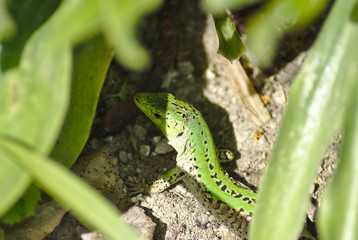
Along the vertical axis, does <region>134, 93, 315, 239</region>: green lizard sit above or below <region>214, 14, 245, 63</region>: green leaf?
below

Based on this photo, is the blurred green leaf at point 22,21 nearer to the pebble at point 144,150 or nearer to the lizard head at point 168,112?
the lizard head at point 168,112

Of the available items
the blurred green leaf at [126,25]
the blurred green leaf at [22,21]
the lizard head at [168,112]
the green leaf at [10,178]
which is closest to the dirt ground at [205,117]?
the lizard head at [168,112]

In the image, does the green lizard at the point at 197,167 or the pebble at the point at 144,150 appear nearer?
the green lizard at the point at 197,167

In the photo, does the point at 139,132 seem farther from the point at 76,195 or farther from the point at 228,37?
the point at 76,195

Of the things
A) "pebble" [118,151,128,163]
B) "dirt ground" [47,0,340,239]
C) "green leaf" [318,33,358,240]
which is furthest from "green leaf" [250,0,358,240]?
"pebble" [118,151,128,163]

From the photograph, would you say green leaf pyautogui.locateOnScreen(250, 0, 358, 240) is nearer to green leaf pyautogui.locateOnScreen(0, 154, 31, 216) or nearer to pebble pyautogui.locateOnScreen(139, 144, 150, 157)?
green leaf pyautogui.locateOnScreen(0, 154, 31, 216)

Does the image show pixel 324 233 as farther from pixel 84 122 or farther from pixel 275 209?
pixel 84 122
